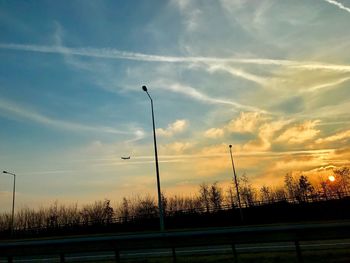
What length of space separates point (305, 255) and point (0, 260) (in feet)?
50.6

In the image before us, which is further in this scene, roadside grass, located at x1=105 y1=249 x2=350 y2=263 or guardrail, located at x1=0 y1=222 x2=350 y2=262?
roadside grass, located at x1=105 y1=249 x2=350 y2=263

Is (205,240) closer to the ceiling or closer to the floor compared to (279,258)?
closer to the ceiling

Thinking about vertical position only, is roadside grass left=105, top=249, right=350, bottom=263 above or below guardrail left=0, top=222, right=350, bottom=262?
below

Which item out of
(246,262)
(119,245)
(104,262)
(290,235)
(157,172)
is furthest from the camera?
(157,172)

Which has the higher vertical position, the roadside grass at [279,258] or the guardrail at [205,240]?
the guardrail at [205,240]

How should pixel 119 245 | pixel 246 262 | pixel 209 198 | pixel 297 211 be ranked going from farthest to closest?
pixel 209 198
pixel 297 211
pixel 246 262
pixel 119 245

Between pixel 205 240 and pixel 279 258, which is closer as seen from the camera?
pixel 205 240

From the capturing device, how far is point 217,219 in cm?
4125

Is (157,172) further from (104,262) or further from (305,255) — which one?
(305,255)

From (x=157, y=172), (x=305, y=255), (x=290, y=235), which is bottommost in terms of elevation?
(x=305, y=255)

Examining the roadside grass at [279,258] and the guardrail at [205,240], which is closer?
the guardrail at [205,240]

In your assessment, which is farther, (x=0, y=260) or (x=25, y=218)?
(x=25, y=218)

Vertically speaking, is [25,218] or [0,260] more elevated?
[25,218]

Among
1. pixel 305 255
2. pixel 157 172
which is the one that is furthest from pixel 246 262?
pixel 157 172
